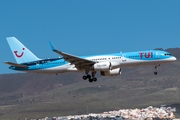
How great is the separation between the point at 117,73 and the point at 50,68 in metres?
14.5

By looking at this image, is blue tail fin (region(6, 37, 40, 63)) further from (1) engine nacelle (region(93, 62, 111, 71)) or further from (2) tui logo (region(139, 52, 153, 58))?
(2) tui logo (region(139, 52, 153, 58))

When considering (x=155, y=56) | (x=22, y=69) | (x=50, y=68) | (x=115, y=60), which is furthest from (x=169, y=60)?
(x=22, y=69)

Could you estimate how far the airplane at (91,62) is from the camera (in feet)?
299

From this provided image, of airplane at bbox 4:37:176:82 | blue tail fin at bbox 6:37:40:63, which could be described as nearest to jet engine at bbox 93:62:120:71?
airplane at bbox 4:37:176:82

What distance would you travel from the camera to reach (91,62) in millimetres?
92625

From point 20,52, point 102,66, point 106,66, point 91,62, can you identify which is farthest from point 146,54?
point 20,52

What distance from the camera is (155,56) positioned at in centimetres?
9144

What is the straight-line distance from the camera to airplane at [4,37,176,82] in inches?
3590

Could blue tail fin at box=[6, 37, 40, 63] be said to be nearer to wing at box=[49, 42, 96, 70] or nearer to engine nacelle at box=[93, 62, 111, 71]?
wing at box=[49, 42, 96, 70]

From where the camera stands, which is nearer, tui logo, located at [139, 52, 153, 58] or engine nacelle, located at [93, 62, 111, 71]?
tui logo, located at [139, 52, 153, 58]

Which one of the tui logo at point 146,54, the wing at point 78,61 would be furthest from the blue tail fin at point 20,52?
the tui logo at point 146,54

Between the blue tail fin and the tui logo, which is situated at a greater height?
the blue tail fin

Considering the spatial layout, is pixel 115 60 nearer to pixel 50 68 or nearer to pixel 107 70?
pixel 107 70

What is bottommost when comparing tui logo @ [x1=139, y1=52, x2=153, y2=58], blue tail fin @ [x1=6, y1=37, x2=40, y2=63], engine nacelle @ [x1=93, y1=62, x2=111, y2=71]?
engine nacelle @ [x1=93, y1=62, x2=111, y2=71]
